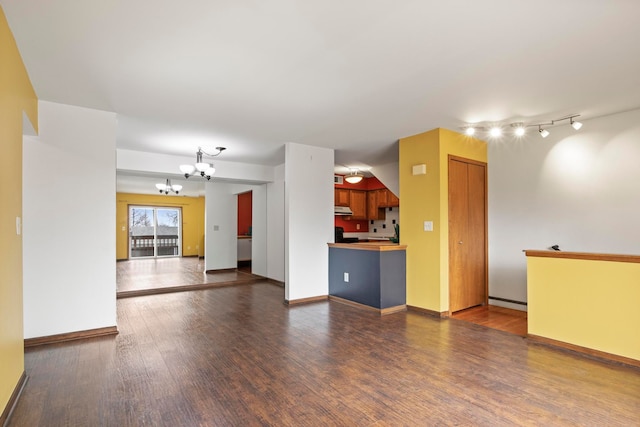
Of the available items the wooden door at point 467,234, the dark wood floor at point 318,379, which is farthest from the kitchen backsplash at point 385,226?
the dark wood floor at point 318,379

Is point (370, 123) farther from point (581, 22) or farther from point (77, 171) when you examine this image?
point (77, 171)

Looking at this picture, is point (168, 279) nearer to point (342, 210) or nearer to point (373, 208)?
point (342, 210)

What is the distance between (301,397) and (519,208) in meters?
4.08

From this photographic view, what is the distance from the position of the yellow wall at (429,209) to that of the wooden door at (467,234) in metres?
0.12

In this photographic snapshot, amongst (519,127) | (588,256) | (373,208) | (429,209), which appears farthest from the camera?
(373,208)

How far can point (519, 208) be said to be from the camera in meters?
4.77

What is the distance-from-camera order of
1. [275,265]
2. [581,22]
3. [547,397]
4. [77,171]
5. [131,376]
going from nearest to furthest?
[581,22], [547,397], [131,376], [77,171], [275,265]

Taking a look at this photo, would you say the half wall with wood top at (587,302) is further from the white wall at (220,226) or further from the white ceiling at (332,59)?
the white wall at (220,226)

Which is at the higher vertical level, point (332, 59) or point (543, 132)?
point (332, 59)

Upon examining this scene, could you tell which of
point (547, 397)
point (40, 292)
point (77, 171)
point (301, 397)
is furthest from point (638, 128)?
point (40, 292)

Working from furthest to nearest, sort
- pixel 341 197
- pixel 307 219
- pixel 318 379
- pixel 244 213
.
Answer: pixel 244 213 → pixel 341 197 → pixel 307 219 → pixel 318 379

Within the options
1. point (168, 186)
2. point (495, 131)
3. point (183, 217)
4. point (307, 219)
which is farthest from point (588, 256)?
point (183, 217)

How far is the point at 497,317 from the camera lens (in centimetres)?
445

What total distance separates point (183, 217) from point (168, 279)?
6011mm
